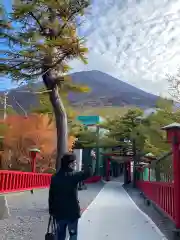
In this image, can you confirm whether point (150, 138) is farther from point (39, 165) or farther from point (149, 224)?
point (149, 224)

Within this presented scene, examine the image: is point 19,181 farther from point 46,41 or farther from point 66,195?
point 66,195

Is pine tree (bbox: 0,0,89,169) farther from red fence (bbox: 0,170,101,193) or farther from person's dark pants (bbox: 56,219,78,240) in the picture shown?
person's dark pants (bbox: 56,219,78,240)

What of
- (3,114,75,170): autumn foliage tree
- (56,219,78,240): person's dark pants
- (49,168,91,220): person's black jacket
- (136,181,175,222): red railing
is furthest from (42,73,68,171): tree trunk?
(3,114,75,170): autumn foliage tree

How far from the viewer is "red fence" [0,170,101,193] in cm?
1003

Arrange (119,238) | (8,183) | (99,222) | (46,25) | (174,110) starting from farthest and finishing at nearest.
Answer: (174,110), (8,183), (46,25), (99,222), (119,238)

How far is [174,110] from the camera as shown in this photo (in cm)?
2322

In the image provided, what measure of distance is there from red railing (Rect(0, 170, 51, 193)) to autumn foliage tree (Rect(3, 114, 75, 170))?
774 centimetres

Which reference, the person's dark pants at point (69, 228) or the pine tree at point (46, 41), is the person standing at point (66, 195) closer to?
the person's dark pants at point (69, 228)

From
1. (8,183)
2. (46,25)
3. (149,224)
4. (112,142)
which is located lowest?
(149,224)

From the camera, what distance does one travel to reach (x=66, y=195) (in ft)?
12.2

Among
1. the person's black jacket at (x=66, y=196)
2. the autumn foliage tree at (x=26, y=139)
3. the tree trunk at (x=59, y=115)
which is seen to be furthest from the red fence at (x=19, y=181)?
the autumn foliage tree at (x=26, y=139)

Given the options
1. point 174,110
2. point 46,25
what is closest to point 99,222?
point 46,25

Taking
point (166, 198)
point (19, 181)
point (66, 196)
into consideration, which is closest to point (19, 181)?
point (19, 181)

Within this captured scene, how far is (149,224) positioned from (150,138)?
18.9 meters
